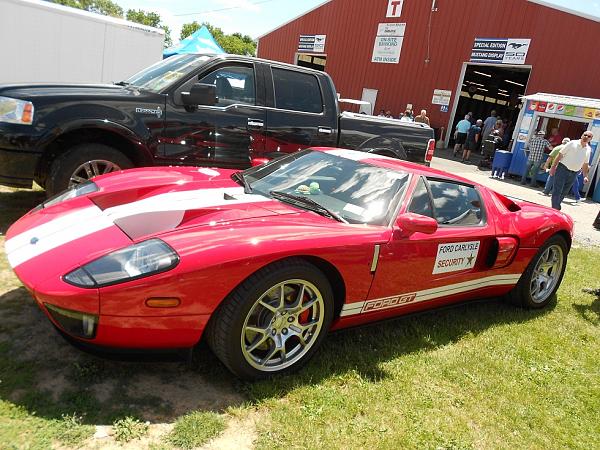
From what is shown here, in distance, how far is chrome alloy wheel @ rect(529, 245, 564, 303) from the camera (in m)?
4.25

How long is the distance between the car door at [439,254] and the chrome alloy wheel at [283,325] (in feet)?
1.43

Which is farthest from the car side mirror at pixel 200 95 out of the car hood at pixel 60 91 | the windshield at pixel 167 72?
the car hood at pixel 60 91

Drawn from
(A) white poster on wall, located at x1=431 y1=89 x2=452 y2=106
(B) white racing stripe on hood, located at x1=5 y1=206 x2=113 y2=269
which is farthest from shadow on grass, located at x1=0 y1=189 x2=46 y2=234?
(A) white poster on wall, located at x1=431 y1=89 x2=452 y2=106

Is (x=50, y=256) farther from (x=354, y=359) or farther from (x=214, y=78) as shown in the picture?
(x=214, y=78)

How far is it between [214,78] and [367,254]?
3.08m

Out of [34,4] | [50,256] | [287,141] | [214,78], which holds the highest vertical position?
[34,4]

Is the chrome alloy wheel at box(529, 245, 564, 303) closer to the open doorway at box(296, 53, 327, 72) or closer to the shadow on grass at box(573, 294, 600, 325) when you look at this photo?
the shadow on grass at box(573, 294, 600, 325)

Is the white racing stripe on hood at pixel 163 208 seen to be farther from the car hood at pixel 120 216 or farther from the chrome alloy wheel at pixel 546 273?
the chrome alloy wheel at pixel 546 273

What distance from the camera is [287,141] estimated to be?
534cm

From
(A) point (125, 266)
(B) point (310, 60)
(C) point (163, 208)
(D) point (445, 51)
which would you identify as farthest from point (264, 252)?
(B) point (310, 60)

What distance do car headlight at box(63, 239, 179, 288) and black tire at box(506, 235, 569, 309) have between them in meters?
3.12

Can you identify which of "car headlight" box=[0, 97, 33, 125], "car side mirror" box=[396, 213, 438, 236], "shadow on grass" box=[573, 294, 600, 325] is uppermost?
"car headlight" box=[0, 97, 33, 125]

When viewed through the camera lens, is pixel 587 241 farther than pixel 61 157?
Yes

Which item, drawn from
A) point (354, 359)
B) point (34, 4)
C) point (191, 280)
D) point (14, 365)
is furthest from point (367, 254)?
point (34, 4)
